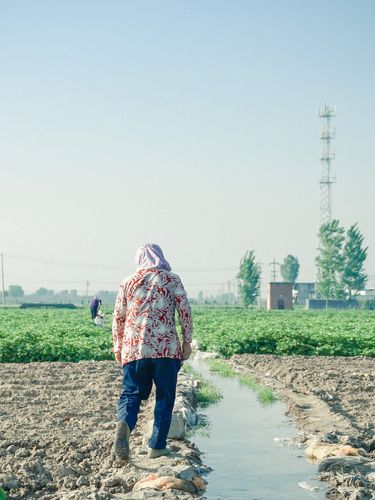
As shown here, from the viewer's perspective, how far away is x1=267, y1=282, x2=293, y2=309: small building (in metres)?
76.9

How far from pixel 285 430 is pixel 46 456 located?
127 inches

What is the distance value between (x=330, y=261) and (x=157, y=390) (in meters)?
78.3

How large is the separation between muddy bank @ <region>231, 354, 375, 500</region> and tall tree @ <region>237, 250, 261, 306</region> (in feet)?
252

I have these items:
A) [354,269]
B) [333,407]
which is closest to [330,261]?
[354,269]

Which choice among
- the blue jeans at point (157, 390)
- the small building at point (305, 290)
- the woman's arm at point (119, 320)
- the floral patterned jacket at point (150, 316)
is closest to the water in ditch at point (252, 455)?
the blue jeans at point (157, 390)

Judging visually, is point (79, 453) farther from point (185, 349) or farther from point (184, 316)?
point (184, 316)

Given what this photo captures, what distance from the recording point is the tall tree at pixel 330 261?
83.5m

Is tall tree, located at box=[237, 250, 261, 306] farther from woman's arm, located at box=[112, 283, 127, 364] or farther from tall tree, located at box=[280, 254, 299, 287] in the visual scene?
woman's arm, located at box=[112, 283, 127, 364]

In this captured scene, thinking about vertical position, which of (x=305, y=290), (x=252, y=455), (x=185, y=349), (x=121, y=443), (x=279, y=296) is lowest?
(x=252, y=455)

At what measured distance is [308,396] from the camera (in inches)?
489

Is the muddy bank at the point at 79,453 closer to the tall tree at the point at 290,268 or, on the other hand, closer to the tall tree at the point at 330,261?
the tall tree at the point at 330,261

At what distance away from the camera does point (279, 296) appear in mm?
77125

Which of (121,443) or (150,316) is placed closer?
(121,443)

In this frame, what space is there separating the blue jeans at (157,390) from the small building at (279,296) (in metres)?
69.8
